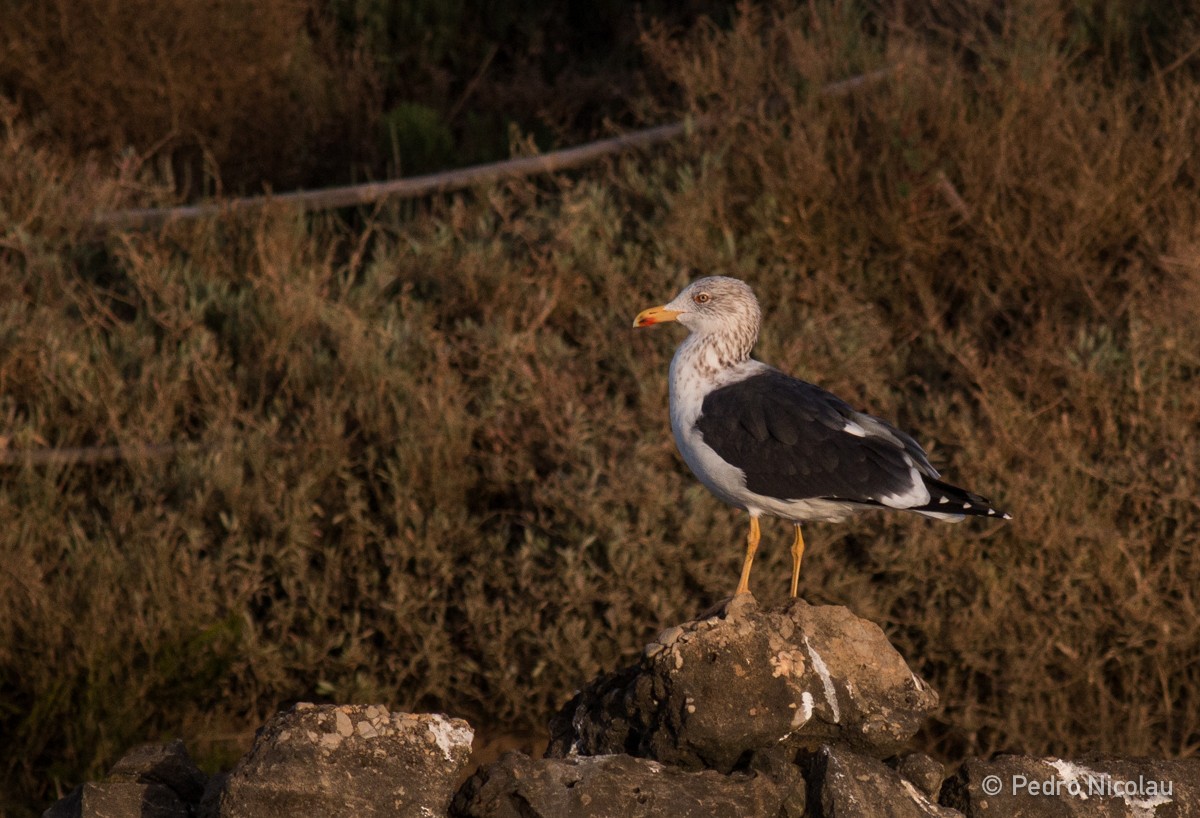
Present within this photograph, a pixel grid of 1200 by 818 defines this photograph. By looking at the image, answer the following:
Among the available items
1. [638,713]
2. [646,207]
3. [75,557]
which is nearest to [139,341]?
[75,557]

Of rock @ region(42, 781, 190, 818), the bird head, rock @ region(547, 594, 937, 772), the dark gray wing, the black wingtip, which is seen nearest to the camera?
rock @ region(42, 781, 190, 818)

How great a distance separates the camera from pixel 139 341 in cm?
809

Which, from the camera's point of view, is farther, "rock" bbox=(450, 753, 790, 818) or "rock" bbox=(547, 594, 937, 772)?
"rock" bbox=(547, 594, 937, 772)

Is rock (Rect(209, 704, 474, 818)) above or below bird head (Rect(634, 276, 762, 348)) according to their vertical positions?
below

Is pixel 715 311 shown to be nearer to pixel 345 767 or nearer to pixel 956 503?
pixel 956 503

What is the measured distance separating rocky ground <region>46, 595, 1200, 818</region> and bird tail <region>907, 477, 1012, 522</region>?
2.43 ft

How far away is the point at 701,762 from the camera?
419 cm

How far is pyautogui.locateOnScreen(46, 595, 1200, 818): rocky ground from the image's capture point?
376 centimetres

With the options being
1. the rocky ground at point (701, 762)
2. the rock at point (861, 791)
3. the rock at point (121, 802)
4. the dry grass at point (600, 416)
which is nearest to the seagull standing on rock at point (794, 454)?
the rocky ground at point (701, 762)

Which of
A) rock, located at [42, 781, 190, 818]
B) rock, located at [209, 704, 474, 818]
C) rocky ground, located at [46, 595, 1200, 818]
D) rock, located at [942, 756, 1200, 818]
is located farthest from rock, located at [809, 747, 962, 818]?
rock, located at [42, 781, 190, 818]

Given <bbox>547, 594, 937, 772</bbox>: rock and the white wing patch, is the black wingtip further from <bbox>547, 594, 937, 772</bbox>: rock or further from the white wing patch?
<bbox>547, 594, 937, 772</bbox>: rock

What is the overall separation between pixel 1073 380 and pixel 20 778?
519cm

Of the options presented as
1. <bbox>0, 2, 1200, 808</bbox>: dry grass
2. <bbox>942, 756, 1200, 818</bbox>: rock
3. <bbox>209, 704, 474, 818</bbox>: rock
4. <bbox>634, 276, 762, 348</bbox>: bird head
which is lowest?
<bbox>0, 2, 1200, 808</bbox>: dry grass

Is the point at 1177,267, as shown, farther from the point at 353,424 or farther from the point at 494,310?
the point at 353,424
